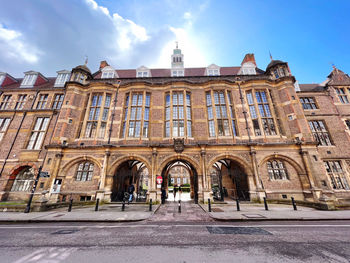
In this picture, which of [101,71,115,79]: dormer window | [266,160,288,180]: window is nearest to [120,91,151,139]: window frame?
[101,71,115,79]: dormer window

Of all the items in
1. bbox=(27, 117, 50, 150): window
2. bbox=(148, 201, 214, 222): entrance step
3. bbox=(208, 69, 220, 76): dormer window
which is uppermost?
bbox=(208, 69, 220, 76): dormer window

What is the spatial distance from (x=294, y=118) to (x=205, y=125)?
978 centimetres

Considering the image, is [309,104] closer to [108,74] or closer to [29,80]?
[108,74]

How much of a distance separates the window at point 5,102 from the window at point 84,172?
15.2m

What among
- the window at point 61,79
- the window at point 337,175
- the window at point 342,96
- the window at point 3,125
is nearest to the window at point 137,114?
the window at point 61,79

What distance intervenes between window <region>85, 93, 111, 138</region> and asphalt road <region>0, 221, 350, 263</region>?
11.0 metres

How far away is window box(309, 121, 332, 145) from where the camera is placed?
17062 millimetres

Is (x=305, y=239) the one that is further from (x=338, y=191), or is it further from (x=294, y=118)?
(x=338, y=191)

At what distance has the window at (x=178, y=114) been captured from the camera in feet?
50.6

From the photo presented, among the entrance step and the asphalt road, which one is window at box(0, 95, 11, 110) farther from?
the entrance step

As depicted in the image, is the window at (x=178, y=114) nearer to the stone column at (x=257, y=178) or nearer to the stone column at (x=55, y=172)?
the stone column at (x=257, y=178)

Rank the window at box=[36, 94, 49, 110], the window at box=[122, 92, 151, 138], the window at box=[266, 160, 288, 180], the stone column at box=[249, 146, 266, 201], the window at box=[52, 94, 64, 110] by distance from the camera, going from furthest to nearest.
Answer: the window at box=[36, 94, 49, 110] → the window at box=[52, 94, 64, 110] → the window at box=[122, 92, 151, 138] → the window at box=[266, 160, 288, 180] → the stone column at box=[249, 146, 266, 201]

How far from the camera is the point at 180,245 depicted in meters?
4.39

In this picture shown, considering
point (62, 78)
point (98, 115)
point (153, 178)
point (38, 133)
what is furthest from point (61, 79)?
point (153, 178)
